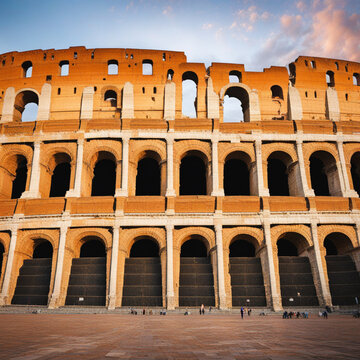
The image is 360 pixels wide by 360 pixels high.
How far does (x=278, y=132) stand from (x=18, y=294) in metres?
19.4

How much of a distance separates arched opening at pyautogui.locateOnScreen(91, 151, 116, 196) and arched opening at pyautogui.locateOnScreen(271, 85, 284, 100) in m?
14.1

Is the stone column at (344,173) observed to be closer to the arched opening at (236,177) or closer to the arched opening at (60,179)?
the arched opening at (236,177)

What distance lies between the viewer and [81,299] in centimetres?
1945

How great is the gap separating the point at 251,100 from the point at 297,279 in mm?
12542

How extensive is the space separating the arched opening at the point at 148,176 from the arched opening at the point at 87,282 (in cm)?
611

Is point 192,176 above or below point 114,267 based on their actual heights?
above

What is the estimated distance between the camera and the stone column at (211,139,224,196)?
21672 millimetres

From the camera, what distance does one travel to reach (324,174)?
2477 cm

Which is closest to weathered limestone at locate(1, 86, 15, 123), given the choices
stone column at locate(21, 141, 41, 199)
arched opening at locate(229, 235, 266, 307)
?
stone column at locate(21, 141, 41, 199)

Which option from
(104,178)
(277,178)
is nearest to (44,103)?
(104,178)

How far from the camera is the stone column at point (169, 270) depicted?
1886 centimetres

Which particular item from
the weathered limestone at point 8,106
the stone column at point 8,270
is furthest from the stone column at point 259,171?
the weathered limestone at point 8,106

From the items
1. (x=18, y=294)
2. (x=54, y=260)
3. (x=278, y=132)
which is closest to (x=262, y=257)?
(x=278, y=132)

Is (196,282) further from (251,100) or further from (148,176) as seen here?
(251,100)
